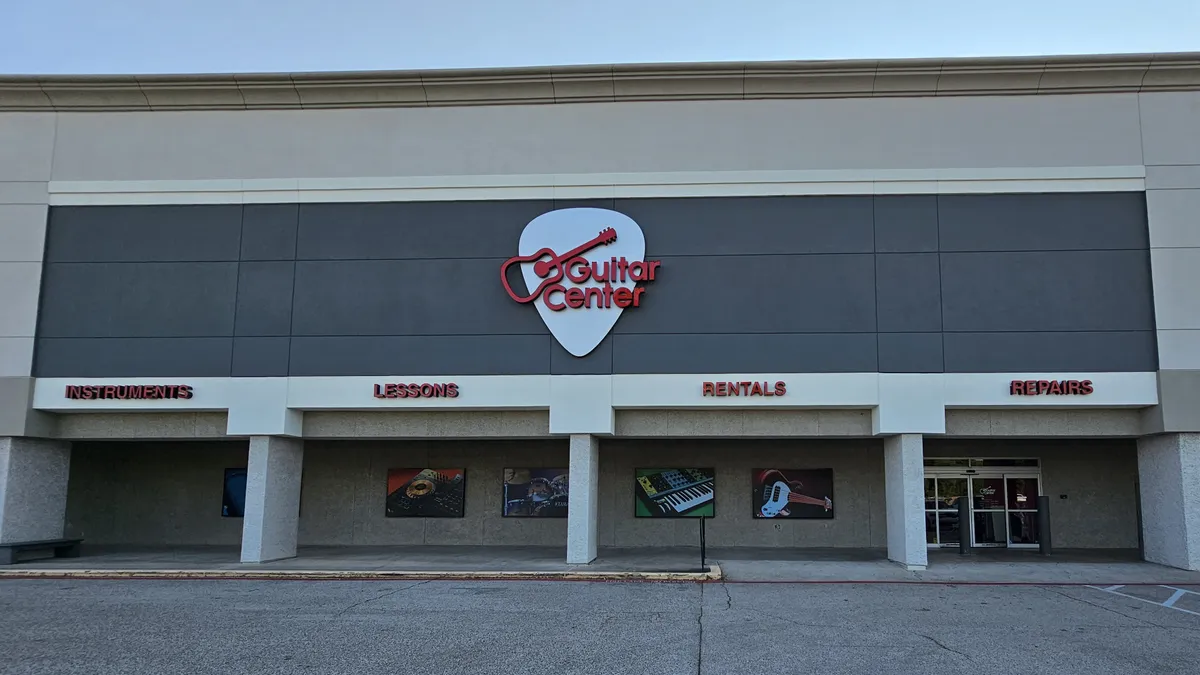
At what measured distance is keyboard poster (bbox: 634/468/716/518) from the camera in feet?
79.2

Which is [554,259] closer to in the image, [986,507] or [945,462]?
[945,462]

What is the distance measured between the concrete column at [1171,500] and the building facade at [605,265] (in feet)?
0.22

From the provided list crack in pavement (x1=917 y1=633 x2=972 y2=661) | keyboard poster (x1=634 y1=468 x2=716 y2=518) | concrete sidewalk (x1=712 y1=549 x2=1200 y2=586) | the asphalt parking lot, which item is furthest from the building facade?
crack in pavement (x1=917 y1=633 x2=972 y2=661)

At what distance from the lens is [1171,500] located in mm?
19188

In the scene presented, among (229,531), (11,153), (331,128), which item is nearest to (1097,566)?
(331,128)

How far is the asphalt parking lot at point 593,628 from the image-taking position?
10094mm

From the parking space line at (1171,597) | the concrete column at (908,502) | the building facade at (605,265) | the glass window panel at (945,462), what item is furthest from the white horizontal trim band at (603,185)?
the parking space line at (1171,597)

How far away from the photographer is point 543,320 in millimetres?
20141

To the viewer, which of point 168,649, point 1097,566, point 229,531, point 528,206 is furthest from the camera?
point 229,531

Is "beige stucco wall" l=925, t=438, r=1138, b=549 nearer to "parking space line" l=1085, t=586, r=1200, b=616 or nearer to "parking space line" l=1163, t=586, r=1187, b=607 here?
"parking space line" l=1085, t=586, r=1200, b=616

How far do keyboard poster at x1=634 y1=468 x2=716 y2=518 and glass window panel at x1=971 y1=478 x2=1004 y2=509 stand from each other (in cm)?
683

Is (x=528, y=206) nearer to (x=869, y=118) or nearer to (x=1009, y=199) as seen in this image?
(x=869, y=118)

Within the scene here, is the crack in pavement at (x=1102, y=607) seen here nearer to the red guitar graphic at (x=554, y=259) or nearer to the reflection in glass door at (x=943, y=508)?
the reflection in glass door at (x=943, y=508)

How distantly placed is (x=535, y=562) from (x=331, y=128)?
11.1 m
